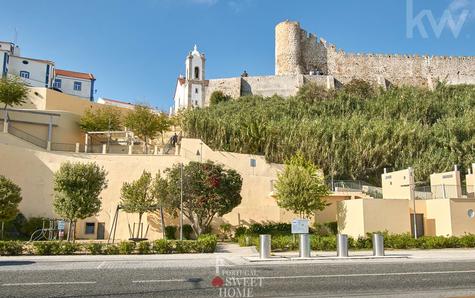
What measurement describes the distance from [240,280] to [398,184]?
74.2ft

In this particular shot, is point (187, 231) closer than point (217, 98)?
Yes

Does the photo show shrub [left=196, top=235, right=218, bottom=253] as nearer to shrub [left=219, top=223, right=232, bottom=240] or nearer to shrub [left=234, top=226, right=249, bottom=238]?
shrub [left=234, top=226, right=249, bottom=238]

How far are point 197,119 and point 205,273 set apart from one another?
1073 inches

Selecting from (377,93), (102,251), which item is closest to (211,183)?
(102,251)

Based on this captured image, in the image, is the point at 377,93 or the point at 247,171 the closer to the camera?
the point at 247,171

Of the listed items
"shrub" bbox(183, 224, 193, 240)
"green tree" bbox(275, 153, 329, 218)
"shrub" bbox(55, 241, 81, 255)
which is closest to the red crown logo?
"shrub" bbox(55, 241, 81, 255)

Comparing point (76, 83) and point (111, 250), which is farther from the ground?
point (76, 83)

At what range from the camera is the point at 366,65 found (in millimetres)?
68438

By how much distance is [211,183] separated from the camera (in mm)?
25797

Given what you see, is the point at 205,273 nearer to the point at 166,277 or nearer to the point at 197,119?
the point at 166,277

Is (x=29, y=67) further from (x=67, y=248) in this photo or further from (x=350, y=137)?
(x=67, y=248)

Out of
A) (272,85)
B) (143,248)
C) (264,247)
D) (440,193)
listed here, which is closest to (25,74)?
(272,85)

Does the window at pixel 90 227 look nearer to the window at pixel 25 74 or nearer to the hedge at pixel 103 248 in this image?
the hedge at pixel 103 248

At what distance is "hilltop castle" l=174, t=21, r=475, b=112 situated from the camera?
6569cm
